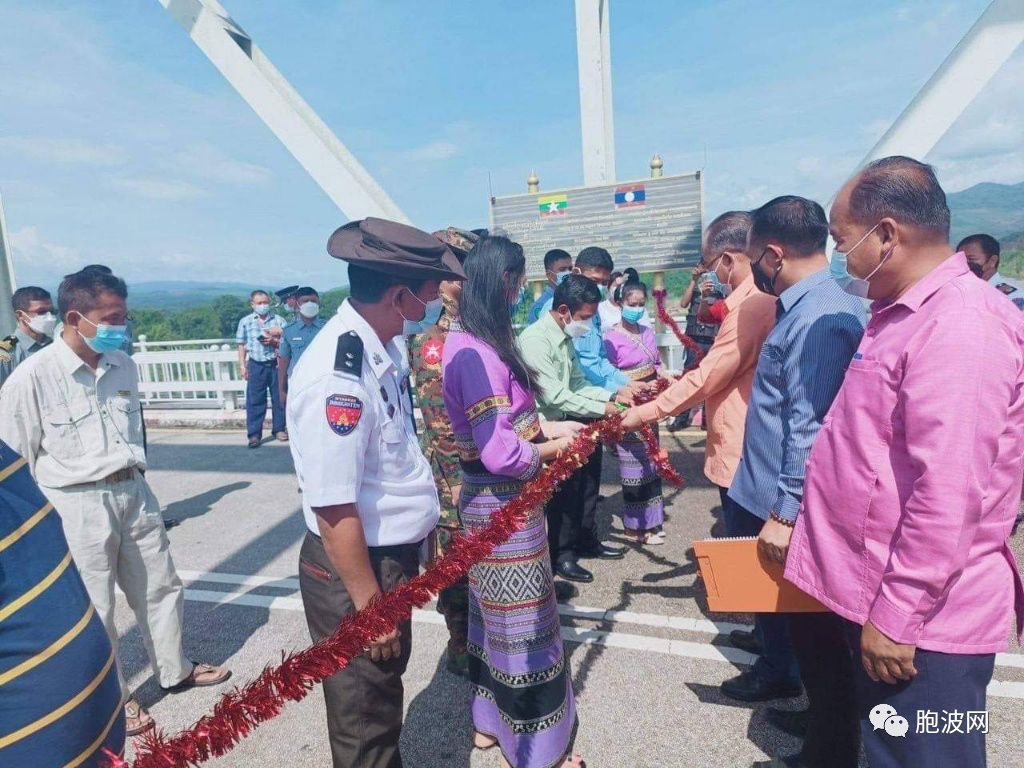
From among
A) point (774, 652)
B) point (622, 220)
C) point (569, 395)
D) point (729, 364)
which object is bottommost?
point (774, 652)

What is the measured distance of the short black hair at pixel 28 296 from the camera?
4.47 metres

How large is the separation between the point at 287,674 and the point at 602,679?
6.77ft

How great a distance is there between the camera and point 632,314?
5.55m

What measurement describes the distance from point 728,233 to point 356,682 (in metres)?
2.59

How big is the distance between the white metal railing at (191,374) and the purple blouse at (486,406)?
8903mm

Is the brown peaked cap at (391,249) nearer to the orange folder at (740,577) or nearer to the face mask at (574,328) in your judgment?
the orange folder at (740,577)

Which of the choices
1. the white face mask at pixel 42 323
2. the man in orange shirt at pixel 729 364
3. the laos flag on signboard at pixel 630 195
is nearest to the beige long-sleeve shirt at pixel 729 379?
the man in orange shirt at pixel 729 364

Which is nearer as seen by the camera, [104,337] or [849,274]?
[849,274]

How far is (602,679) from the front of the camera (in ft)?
9.71

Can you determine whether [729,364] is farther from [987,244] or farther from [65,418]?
[987,244]

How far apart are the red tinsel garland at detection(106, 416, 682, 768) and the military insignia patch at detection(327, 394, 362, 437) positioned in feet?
1.50

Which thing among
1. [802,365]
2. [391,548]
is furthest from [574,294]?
[391,548]

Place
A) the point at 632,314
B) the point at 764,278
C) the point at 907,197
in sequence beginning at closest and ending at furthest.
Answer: the point at 907,197, the point at 764,278, the point at 632,314

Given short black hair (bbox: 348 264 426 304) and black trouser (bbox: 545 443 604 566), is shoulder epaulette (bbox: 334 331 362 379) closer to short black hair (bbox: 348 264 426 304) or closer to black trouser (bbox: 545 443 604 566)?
short black hair (bbox: 348 264 426 304)
